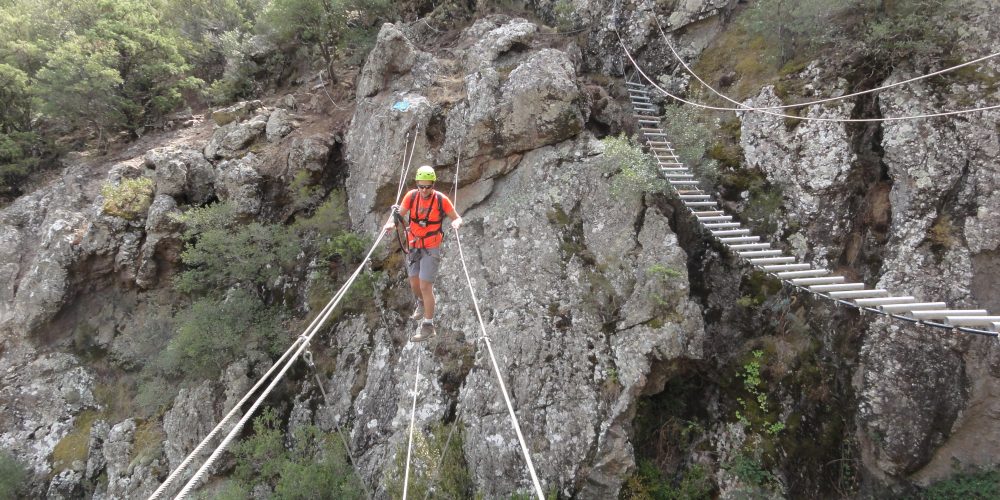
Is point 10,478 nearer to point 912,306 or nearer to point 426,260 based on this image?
point 426,260

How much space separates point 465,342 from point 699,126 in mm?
6288

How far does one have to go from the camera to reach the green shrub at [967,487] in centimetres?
635

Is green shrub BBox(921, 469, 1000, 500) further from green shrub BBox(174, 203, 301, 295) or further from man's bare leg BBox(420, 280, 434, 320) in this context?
green shrub BBox(174, 203, 301, 295)

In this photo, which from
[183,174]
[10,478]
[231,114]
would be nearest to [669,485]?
[183,174]

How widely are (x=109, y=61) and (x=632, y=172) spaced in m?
14.4

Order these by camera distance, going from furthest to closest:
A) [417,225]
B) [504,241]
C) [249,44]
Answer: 1. [249,44]
2. [504,241]
3. [417,225]

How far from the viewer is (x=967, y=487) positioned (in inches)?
256

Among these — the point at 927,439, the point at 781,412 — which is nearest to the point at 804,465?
the point at 781,412

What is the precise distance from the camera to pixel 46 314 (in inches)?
466

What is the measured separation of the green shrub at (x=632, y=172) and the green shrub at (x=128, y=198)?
11737mm

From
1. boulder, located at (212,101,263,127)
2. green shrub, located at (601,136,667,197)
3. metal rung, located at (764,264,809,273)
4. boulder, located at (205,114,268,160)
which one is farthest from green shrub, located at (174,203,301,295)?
metal rung, located at (764,264,809,273)

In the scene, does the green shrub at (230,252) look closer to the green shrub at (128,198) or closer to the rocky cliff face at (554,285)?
the rocky cliff face at (554,285)

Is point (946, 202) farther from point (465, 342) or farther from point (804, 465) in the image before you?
point (465, 342)

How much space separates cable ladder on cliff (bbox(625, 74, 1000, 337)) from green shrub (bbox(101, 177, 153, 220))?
12539 millimetres
